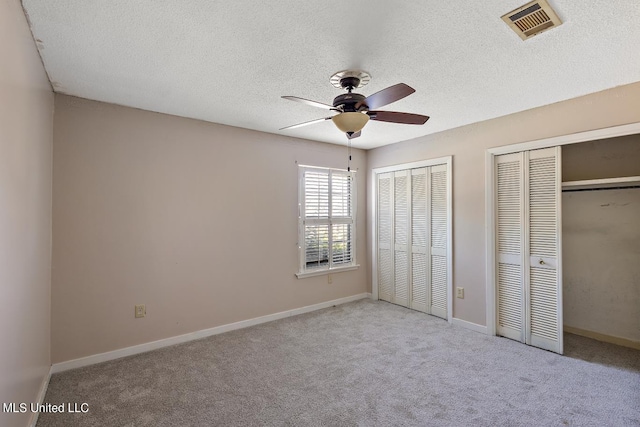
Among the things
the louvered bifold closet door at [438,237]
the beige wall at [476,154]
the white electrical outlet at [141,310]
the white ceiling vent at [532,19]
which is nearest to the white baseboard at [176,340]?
the white electrical outlet at [141,310]

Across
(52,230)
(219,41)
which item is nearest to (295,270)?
→ (52,230)

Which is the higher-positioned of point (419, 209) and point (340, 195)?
point (340, 195)

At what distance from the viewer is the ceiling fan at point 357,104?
2.13 metres

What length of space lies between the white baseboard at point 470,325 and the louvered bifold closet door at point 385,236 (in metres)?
1.06

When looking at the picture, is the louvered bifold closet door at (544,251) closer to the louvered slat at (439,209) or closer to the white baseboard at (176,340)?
the louvered slat at (439,209)

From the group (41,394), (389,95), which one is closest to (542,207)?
(389,95)

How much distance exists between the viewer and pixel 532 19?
174cm

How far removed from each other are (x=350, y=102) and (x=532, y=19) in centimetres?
113

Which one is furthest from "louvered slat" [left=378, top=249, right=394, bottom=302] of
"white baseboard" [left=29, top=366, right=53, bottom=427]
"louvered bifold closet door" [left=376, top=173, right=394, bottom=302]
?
"white baseboard" [left=29, top=366, right=53, bottom=427]

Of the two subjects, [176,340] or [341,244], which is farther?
[341,244]

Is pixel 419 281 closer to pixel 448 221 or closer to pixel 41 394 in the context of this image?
pixel 448 221

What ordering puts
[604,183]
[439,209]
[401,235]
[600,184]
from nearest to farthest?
[604,183] → [600,184] → [439,209] → [401,235]

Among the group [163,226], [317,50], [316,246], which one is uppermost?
[317,50]

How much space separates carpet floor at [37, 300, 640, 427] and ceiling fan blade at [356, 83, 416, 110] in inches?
83.6
